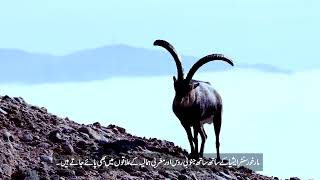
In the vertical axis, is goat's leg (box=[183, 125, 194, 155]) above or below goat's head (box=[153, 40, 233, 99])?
below

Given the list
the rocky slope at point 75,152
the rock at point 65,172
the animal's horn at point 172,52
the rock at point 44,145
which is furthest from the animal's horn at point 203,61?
the rock at point 65,172

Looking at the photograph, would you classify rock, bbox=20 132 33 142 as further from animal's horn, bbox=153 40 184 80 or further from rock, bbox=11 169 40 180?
animal's horn, bbox=153 40 184 80

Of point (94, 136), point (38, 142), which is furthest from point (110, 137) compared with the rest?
point (38, 142)

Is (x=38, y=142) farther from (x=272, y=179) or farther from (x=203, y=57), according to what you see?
(x=272, y=179)

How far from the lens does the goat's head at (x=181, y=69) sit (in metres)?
21.5

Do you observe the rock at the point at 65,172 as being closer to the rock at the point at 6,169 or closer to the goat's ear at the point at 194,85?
the rock at the point at 6,169

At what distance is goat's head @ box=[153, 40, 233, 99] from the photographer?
2152 cm

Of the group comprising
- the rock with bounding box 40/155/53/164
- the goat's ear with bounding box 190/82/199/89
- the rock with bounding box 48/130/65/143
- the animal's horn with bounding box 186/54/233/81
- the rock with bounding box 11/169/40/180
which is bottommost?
the rock with bounding box 11/169/40/180

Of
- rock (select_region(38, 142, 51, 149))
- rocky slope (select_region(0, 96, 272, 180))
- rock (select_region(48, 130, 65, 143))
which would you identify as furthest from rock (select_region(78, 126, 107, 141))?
rock (select_region(38, 142, 51, 149))

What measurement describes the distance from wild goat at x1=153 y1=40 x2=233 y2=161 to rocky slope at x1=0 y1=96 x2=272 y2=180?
0.91m

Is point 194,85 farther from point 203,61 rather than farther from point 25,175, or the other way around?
point 25,175

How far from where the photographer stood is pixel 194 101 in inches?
868

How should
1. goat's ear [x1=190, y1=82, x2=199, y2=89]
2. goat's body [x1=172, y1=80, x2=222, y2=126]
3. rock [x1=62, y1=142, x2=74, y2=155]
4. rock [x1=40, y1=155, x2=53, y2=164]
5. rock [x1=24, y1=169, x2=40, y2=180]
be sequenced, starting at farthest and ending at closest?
1. goat's body [x1=172, y1=80, x2=222, y2=126]
2. goat's ear [x1=190, y1=82, x2=199, y2=89]
3. rock [x1=62, y1=142, x2=74, y2=155]
4. rock [x1=40, y1=155, x2=53, y2=164]
5. rock [x1=24, y1=169, x2=40, y2=180]

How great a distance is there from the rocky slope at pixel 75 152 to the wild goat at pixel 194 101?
912 mm
